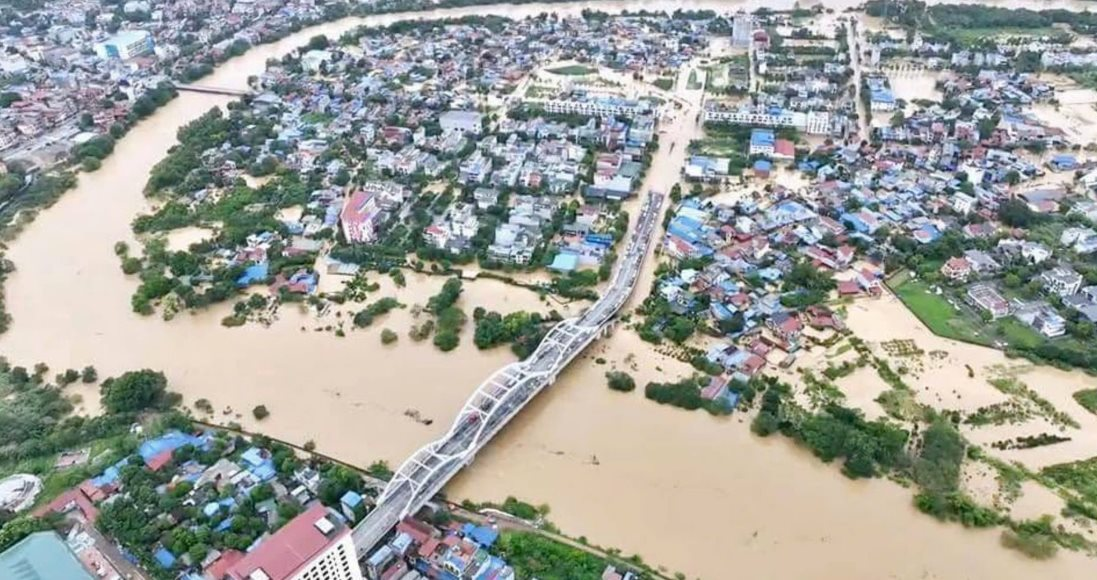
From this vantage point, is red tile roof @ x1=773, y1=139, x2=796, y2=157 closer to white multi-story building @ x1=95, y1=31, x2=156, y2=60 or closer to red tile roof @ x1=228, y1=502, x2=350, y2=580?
red tile roof @ x1=228, y1=502, x2=350, y2=580

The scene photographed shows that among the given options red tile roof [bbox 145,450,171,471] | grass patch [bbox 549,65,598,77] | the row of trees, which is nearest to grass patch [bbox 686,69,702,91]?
grass patch [bbox 549,65,598,77]

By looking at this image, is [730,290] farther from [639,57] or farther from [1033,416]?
[639,57]

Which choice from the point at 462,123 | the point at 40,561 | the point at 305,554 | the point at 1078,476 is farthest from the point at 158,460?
the point at 1078,476

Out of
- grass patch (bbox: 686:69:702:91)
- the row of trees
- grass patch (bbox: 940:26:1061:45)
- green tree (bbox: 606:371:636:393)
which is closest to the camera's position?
green tree (bbox: 606:371:636:393)

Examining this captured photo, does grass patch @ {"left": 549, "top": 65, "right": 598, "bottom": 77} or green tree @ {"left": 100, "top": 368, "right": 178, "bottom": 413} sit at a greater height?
grass patch @ {"left": 549, "top": 65, "right": 598, "bottom": 77}

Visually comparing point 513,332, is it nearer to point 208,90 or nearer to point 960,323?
point 960,323

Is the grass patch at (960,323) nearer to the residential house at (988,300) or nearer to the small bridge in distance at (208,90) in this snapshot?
the residential house at (988,300)
